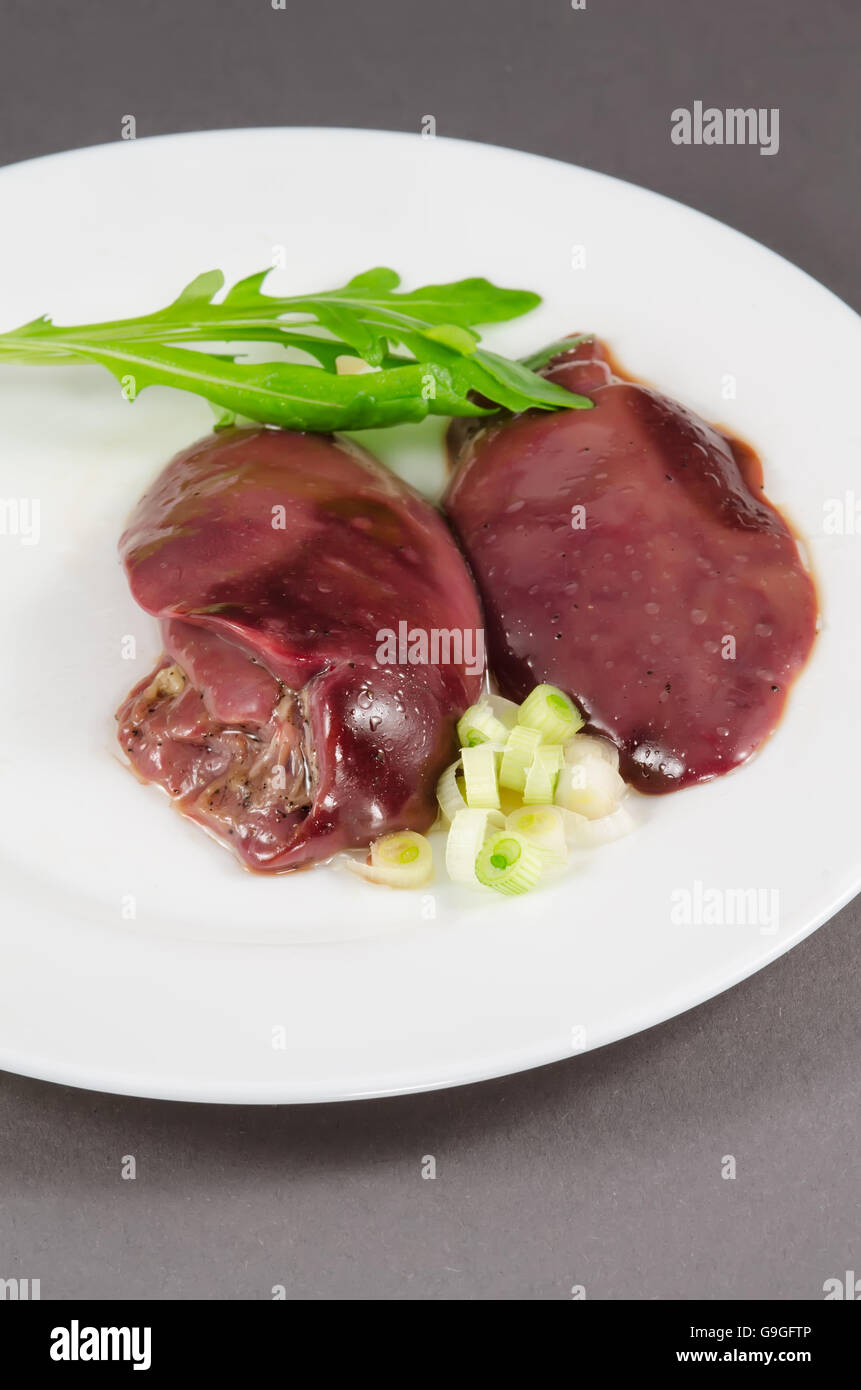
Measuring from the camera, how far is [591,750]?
2953 millimetres

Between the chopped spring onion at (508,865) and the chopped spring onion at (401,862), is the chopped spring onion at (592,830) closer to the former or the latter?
the chopped spring onion at (508,865)

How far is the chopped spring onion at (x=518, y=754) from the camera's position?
2.90 metres

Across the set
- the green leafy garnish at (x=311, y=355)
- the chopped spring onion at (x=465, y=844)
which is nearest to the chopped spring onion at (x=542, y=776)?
the chopped spring onion at (x=465, y=844)

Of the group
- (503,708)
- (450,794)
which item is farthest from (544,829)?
(503,708)

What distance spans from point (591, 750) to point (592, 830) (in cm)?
19

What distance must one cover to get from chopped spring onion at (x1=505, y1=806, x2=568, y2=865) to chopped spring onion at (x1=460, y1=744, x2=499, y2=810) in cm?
6

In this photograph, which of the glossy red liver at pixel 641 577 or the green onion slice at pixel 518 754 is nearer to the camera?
the green onion slice at pixel 518 754

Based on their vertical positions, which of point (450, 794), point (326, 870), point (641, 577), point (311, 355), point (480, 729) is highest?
point (311, 355)

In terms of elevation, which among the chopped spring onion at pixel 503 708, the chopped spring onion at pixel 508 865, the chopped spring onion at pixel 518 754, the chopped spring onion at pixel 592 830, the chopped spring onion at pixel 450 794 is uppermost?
the chopped spring onion at pixel 503 708

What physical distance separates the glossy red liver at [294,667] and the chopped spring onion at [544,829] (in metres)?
0.23

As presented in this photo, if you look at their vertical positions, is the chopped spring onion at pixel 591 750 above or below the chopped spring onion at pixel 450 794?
above

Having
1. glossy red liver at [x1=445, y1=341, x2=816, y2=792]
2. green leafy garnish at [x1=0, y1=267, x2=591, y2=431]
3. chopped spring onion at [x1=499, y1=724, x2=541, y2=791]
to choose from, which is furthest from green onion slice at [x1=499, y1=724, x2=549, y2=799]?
green leafy garnish at [x1=0, y1=267, x2=591, y2=431]

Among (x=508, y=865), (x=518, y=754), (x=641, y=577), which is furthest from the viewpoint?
(x=641, y=577)

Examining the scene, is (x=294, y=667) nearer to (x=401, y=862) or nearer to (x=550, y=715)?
(x=401, y=862)
